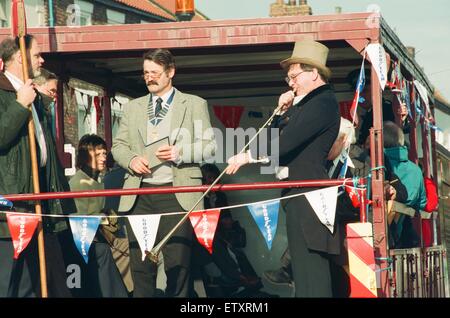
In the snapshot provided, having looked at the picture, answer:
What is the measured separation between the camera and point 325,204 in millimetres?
9695

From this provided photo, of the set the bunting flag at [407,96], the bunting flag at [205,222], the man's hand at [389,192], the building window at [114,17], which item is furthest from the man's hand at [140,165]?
the building window at [114,17]

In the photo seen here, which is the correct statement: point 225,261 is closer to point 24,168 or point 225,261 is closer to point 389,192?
point 389,192

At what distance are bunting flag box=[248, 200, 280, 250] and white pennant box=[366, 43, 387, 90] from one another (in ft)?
4.25

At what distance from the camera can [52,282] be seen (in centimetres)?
1019

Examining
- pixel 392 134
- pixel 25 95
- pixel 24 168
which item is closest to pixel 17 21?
pixel 25 95

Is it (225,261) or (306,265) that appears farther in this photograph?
(225,261)

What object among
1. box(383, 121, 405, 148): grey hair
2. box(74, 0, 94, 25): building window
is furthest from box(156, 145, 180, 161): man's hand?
box(74, 0, 94, 25): building window

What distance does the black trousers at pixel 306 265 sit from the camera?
9758 mm

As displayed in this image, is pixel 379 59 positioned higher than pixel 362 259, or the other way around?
pixel 379 59

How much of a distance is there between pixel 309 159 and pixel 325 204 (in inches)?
16.9

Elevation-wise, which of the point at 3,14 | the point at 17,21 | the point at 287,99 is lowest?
the point at 287,99

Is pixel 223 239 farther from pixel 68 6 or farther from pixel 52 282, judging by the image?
pixel 68 6

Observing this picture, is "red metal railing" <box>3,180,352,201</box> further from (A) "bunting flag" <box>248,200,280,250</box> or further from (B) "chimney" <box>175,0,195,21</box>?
(B) "chimney" <box>175,0,195,21</box>

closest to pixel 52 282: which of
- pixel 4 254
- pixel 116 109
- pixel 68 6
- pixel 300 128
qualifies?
pixel 4 254
